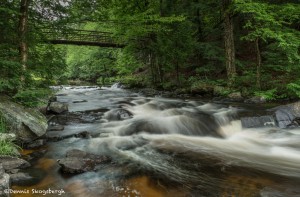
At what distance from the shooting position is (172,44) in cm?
1652

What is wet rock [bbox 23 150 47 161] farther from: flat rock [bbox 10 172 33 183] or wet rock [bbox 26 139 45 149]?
flat rock [bbox 10 172 33 183]

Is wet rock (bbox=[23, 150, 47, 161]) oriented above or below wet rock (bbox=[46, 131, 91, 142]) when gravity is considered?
below

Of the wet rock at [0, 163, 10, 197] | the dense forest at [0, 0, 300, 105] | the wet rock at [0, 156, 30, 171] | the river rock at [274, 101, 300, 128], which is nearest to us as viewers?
the wet rock at [0, 163, 10, 197]

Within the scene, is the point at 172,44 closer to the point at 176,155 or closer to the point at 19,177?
the point at 176,155

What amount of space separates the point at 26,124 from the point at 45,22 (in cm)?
380

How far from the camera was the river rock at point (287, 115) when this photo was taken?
893 cm

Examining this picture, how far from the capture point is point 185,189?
4.74 meters

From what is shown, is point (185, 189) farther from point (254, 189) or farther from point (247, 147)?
point (247, 147)

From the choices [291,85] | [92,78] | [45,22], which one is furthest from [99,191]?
[92,78]

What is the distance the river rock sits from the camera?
352 inches

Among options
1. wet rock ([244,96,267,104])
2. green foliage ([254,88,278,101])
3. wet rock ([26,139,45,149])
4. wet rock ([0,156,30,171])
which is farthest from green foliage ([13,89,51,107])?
green foliage ([254,88,278,101])

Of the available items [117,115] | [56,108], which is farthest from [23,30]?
[117,115]

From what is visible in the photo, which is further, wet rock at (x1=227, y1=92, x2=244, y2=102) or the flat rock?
wet rock at (x1=227, y1=92, x2=244, y2=102)

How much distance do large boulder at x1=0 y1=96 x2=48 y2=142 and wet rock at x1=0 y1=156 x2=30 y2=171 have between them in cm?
135
